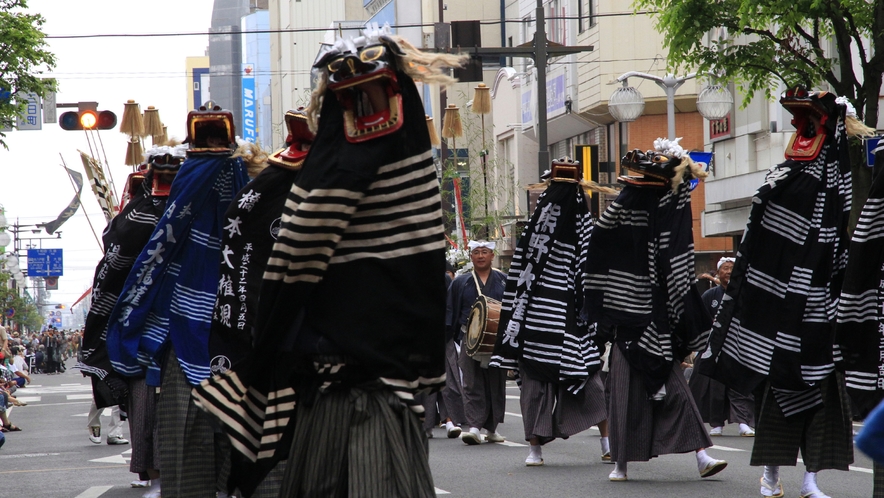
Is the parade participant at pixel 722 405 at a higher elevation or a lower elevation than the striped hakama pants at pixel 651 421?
lower

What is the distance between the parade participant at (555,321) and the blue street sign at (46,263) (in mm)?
72530

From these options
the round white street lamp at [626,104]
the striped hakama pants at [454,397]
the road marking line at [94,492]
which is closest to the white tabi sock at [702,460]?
the road marking line at [94,492]

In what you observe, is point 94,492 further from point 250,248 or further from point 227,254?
point 250,248

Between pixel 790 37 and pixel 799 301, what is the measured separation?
12146 millimetres

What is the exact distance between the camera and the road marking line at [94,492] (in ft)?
29.3

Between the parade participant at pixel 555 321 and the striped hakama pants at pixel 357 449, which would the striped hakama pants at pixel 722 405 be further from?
the striped hakama pants at pixel 357 449

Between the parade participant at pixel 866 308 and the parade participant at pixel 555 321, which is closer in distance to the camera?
the parade participant at pixel 866 308

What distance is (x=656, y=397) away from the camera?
8898 mm

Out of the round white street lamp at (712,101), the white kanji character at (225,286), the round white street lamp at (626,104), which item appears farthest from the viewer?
the round white street lamp at (626,104)

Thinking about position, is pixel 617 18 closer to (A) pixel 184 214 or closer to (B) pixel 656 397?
(B) pixel 656 397

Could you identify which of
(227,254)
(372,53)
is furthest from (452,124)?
(372,53)

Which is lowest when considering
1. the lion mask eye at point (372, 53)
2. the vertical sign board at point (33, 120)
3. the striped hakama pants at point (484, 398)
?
the striped hakama pants at point (484, 398)

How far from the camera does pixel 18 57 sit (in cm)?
2056

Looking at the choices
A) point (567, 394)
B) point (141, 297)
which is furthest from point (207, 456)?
point (567, 394)
